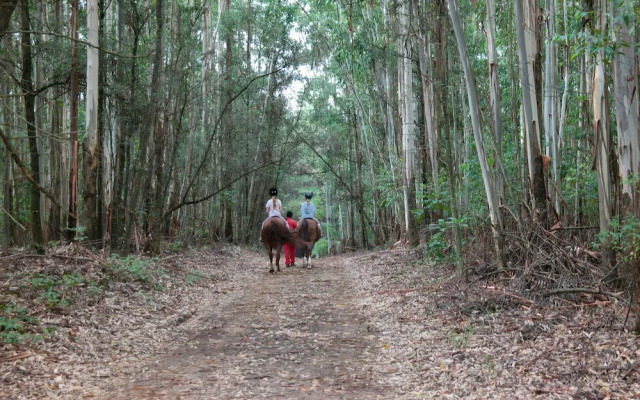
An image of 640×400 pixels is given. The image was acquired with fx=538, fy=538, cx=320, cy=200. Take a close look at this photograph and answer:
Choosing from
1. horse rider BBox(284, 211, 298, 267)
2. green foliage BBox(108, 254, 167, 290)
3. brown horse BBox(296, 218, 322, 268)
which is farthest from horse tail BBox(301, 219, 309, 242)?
green foliage BBox(108, 254, 167, 290)

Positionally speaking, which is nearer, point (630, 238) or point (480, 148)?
point (630, 238)

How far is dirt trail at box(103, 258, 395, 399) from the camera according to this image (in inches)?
163

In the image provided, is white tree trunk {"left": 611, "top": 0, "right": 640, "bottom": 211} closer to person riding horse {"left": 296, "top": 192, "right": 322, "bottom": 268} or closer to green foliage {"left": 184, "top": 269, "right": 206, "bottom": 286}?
green foliage {"left": 184, "top": 269, "right": 206, "bottom": 286}

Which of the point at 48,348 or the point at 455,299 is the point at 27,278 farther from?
the point at 455,299

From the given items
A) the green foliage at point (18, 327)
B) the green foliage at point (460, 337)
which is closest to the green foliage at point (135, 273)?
the green foliage at point (18, 327)

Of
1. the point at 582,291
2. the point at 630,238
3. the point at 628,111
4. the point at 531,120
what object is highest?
the point at 531,120

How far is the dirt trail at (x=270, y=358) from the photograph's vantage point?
4141mm

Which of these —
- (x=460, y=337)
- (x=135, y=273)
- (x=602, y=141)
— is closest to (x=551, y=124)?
(x=602, y=141)

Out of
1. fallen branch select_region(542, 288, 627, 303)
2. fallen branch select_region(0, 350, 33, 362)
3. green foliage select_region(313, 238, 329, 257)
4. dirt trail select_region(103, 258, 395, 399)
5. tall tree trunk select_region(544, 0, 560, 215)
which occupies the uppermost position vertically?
tall tree trunk select_region(544, 0, 560, 215)

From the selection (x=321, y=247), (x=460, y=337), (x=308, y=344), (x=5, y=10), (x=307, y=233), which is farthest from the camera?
(x=321, y=247)

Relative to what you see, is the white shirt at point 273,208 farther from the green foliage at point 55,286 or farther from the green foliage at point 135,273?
the green foliage at point 55,286

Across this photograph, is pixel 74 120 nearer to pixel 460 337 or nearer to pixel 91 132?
pixel 91 132

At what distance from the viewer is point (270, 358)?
5.04 m

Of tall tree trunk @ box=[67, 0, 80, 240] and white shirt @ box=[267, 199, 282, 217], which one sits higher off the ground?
tall tree trunk @ box=[67, 0, 80, 240]
